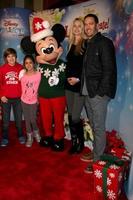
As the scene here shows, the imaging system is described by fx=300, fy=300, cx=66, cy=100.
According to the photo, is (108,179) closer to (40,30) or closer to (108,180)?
(108,180)

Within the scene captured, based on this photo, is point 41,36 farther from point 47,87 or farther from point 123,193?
point 123,193

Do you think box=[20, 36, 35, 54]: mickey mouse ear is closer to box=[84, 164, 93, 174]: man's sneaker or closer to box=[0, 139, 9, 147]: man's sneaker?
box=[0, 139, 9, 147]: man's sneaker

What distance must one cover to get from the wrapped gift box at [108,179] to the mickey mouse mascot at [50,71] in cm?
110

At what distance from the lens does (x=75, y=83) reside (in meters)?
3.14

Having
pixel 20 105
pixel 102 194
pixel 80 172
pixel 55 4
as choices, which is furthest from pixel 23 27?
pixel 102 194

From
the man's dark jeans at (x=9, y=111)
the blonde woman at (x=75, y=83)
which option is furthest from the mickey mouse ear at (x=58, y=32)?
the man's dark jeans at (x=9, y=111)

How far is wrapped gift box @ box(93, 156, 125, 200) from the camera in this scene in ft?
7.64

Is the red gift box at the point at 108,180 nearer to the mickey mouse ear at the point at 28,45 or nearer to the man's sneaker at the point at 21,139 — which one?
the man's sneaker at the point at 21,139

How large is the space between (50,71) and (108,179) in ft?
4.88

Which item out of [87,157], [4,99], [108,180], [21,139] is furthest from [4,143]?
[108,180]

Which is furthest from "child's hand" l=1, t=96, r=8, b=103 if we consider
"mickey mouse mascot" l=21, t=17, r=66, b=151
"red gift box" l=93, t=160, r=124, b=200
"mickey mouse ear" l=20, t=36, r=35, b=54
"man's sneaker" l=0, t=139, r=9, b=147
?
"red gift box" l=93, t=160, r=124, b=200

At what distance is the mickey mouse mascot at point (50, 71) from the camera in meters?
3.37

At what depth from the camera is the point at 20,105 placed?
362 cm

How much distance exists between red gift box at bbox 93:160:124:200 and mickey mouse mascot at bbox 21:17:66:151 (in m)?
1.10
